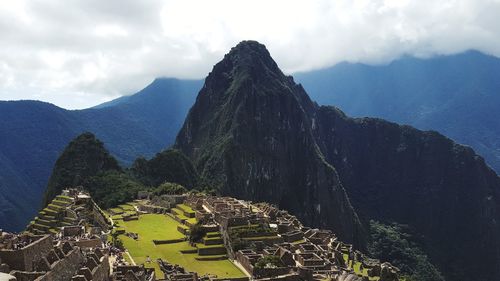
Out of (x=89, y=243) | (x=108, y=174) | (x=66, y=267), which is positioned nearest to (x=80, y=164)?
(x=108, y=174)

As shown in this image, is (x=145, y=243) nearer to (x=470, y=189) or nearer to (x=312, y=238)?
(x=312, y=238)

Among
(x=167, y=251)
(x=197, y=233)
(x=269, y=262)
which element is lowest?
(x=167, y=251)

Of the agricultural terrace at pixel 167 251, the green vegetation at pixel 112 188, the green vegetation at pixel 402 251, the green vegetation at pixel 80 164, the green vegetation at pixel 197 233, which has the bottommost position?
the green vegetation at pixel 402 251

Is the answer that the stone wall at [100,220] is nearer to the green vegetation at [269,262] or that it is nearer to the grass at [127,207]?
the grass at [127,207]

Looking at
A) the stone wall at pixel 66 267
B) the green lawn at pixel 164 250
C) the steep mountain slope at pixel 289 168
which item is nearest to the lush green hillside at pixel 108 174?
the steep mountain slope at pixel 289 168

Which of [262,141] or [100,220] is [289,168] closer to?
[262,141]

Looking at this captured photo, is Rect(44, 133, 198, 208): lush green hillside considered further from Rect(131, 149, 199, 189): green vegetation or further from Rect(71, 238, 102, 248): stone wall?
Rect(71, 238, 102, 248): stone wall
